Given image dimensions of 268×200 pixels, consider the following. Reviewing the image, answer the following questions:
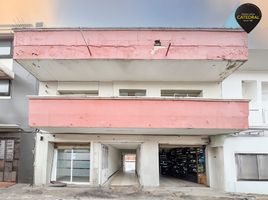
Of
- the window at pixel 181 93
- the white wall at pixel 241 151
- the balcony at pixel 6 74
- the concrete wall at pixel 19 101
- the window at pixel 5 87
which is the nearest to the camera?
the white wall at pixel 241 151

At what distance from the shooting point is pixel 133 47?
1384cm

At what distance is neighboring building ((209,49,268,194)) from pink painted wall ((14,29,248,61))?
2.52m

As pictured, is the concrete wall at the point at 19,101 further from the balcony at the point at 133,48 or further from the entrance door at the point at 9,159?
the balcony at the point at 133,48

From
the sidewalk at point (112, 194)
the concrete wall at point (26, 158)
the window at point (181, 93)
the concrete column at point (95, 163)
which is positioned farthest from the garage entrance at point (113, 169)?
the concrete wall at point (26, 158)

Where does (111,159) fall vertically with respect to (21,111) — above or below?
below

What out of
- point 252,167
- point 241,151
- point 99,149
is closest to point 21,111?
point 99,149

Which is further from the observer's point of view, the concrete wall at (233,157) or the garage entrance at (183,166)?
the garage entrance at (183,166)

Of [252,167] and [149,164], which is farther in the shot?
[149,164]

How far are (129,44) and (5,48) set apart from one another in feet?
26.9

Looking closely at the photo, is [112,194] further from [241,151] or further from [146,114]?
[241,151]

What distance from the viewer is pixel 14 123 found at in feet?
55.2

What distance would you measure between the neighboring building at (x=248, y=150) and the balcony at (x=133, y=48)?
2.20 meters

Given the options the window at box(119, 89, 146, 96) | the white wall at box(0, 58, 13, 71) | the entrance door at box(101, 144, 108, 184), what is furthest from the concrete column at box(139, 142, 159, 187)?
the white wall at box(0, 58, 13, 71)

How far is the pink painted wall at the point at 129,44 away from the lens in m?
13.7
